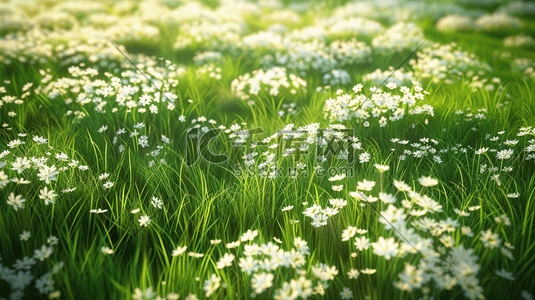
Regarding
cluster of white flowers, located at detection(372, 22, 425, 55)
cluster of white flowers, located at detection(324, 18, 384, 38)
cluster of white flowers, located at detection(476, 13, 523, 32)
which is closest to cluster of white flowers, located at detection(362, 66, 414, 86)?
cluster of white flowers, located at detection(372, 22, 425, 55)

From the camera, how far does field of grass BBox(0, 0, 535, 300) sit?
222cm

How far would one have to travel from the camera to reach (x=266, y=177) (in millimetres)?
3201

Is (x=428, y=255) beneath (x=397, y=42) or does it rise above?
beneath

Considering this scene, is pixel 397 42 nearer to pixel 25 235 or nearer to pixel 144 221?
pixel 144 221

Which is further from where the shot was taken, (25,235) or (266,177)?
(266,177)

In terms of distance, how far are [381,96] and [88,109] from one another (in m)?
3.91

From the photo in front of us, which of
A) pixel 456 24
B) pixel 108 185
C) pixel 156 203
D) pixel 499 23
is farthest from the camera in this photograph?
pixel 499 23

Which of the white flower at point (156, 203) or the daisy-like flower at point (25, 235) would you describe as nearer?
the daisy-like flower at point (25, 235)

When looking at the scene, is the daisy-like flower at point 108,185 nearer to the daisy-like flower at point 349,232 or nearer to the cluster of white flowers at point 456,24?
the daisy-like flower at point 349,232

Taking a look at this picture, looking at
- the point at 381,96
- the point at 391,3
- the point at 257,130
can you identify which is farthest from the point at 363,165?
the point at 391,3

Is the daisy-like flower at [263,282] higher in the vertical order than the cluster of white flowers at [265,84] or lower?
lower

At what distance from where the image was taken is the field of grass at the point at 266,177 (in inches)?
87.4

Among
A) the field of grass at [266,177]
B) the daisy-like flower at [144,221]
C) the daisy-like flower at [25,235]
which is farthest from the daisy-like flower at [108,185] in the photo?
the daisy-like flower at [25,235]

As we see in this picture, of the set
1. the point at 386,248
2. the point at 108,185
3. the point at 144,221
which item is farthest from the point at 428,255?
the point at 108,185
